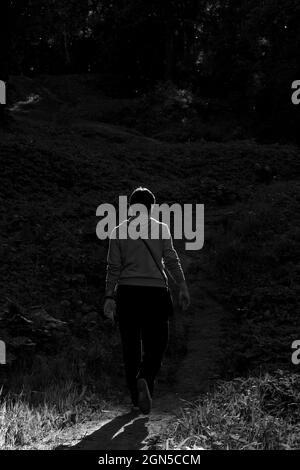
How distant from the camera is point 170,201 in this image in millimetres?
18547

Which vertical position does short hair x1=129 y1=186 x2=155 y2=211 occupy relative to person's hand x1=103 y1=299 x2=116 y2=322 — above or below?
above

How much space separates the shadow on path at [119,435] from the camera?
5734 mm

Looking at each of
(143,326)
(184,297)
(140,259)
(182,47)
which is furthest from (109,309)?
(182,47)

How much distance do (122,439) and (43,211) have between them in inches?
386

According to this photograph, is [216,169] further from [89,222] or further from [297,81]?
[297,81]

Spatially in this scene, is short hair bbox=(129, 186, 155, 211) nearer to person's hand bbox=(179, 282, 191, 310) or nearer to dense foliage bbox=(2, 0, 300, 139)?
person's hand bbox=(179, 282, 191, 310)

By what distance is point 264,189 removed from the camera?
20062 mm

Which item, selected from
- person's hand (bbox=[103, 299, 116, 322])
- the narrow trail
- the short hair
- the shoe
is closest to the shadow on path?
the narrow trail

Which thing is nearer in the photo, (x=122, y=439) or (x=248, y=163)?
(x=122, y=439)

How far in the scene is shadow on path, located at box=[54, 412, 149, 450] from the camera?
5734 millimetres

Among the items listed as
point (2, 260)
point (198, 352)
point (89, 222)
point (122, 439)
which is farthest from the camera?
point (89, 222)

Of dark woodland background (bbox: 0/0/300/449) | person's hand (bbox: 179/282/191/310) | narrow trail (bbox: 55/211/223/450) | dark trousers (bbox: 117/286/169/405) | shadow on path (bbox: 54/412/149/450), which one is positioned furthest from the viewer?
person's hand (bbox: 179/282/191/310)

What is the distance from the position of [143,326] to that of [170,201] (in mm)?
11965

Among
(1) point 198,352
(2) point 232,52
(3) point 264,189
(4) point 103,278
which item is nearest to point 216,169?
(3) point 264,189
